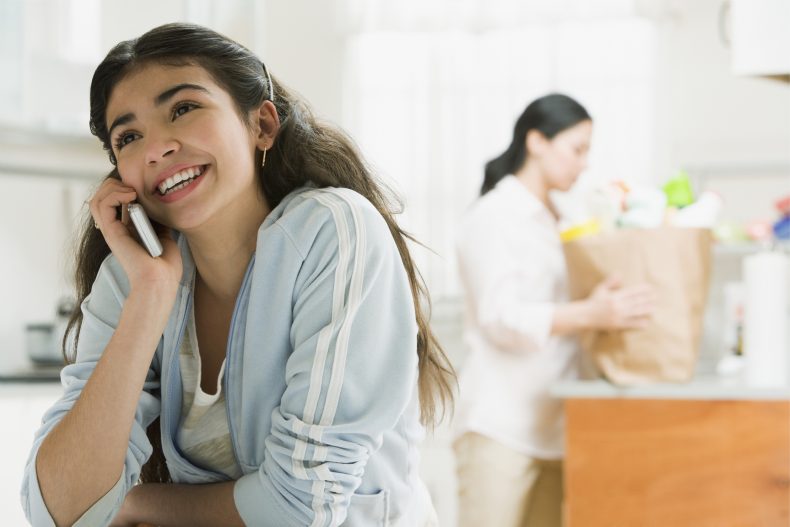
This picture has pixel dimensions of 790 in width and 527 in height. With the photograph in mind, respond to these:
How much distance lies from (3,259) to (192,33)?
184cm

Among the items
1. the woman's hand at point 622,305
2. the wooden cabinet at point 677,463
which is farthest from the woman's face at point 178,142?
the wooden cabinet at point 677,463

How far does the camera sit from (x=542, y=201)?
233cm

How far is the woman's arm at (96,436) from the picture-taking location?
0.99 m

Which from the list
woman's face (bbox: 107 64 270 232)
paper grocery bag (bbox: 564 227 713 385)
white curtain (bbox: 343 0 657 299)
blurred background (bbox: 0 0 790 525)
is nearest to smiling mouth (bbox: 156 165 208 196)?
woman's face (bbox: 107 64 270 232)

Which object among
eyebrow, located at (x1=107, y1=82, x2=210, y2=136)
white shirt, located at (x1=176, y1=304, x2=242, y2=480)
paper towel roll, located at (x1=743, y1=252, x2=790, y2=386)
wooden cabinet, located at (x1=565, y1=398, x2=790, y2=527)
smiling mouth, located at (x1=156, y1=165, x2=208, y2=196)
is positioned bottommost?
wooden cabinet, located at (x1=565, y1=398, x2=790, y2=527)

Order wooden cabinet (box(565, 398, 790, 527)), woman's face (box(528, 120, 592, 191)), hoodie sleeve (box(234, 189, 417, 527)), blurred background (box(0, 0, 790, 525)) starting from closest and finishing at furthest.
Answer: hoodie sleeve (box(234, 189, 417, 527)) < wooden cabinet (box(565, 398, 790, 527)) < woman's face (box(528, 120, 592, 191)) < blurred background (box(0, 0, 790, 525))

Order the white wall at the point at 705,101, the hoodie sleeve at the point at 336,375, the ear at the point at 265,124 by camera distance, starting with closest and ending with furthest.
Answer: the hoodie sleeve at the point at 336,375 < the ear at the point at 265,124 < the white wall at the point at 705,101

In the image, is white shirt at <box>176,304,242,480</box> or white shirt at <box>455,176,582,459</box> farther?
white shirt at <box>455,176,582,459</box>

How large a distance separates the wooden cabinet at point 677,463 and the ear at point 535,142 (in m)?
0.63

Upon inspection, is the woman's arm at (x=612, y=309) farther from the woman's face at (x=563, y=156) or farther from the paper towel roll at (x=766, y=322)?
the woman's face at (x=563, y=156)

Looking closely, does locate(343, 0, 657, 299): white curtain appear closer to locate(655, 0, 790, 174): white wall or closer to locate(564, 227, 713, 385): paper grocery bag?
locate(655, 0, 790, 174): white wall

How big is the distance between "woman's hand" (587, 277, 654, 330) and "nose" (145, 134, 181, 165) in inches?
44.5

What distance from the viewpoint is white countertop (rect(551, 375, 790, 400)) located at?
6.31ft

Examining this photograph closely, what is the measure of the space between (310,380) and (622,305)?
3.69ft
